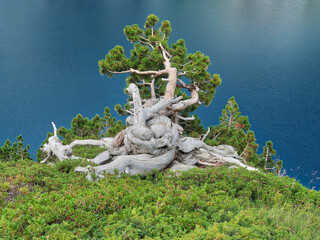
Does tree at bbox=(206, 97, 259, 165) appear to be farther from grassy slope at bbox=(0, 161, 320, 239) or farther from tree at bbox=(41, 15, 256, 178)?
grassy slope at bbox=(0, 161, 320, 239)

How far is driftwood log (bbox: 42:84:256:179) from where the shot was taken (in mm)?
6793

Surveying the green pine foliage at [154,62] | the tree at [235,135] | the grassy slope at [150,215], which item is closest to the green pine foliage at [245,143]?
the tree at [235,135]

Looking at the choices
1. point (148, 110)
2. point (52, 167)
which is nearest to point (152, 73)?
point (148, 110)

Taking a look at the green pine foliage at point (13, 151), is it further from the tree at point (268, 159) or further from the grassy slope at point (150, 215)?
the tree at point (268, 159)

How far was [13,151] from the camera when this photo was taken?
10250 millimetres

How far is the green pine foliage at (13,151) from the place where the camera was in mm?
10130

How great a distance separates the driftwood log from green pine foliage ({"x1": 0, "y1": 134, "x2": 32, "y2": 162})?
90.9 inches

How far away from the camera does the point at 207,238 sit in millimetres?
3232

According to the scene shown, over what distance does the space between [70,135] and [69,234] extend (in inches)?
311

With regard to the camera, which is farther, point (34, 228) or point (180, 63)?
→ point (180, 63)

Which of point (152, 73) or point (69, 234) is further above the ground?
point (152, 73)

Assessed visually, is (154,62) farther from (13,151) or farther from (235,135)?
(13,151)

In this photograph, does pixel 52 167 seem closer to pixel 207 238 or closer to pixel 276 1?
pixel 207 238

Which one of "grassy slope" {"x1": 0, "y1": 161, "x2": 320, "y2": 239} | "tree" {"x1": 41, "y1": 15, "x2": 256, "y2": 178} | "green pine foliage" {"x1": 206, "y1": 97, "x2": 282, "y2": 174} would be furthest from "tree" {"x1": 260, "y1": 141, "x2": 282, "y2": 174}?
"grassy slope" {"x1": 0, "y1": 161, "x2": 320, "y2": 239}
